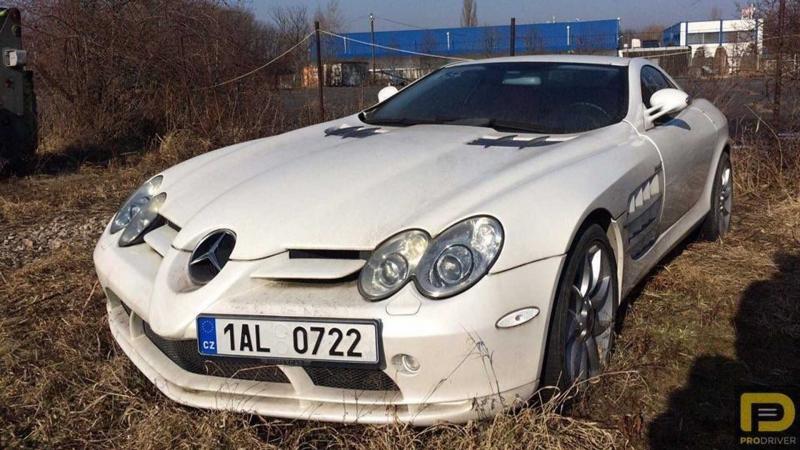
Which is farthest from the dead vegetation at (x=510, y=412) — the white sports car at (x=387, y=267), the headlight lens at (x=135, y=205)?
the headlight lens at (x=135, y=205)

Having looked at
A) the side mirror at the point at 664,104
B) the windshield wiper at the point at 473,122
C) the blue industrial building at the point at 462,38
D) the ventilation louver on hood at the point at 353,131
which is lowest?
the ventilation louver on hood at the point at 353,131

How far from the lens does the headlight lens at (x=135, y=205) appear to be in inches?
125

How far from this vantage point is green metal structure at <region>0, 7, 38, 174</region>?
7.42m

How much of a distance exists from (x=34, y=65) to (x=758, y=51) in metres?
8.11

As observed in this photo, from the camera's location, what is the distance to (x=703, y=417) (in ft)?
8.86

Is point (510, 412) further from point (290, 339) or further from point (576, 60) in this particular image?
point (576, 60)

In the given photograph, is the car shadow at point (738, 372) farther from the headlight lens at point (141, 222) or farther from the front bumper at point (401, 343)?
the headlight lens at point (141, 222)

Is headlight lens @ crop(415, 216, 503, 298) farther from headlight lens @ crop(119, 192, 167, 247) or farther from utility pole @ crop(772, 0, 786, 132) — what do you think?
utility pole @ crop(772, 0, 786, 132)

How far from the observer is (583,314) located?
2697 mm

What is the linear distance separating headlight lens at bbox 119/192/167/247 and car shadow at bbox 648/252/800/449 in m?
2.02

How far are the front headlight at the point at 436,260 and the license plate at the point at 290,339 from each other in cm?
13

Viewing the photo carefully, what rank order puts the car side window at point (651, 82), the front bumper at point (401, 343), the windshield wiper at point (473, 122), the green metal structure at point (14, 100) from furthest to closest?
the green metal structure at point (14, 100) → the car side window at point (651, 82) → the windshield wiper at point (473, 122) → the front bumper at point (401, 343)

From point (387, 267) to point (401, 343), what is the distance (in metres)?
0.25

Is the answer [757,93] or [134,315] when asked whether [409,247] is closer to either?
[134,315]
